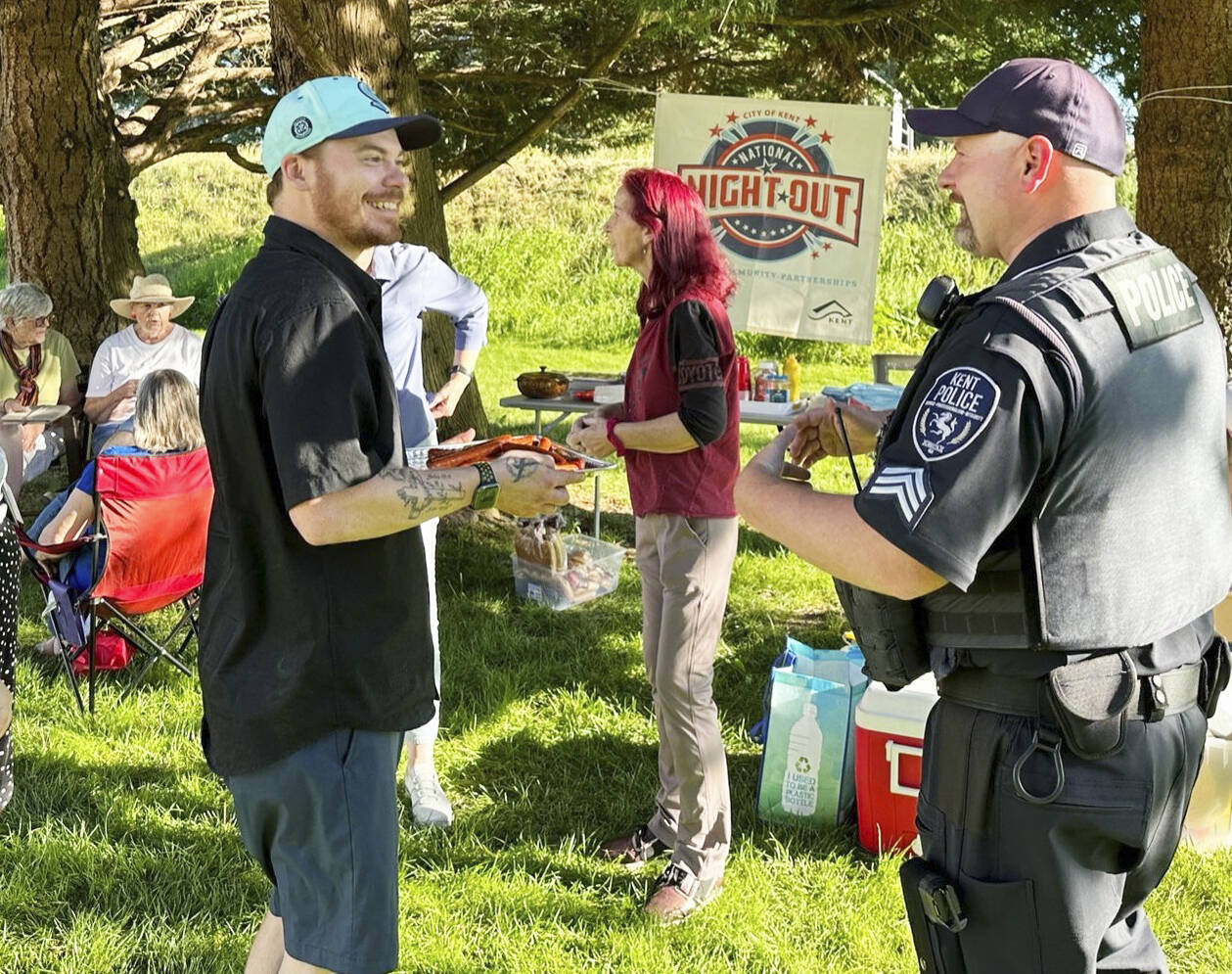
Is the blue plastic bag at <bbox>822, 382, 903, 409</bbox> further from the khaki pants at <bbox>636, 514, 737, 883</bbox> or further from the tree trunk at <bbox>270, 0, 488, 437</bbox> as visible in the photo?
the tree trunk at <bbox>270, 0, 488, 437</bbox>

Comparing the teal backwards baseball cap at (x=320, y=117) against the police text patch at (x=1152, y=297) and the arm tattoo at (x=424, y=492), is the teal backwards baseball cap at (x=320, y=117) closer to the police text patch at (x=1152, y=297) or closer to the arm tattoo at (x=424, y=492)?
the arm tattoo at (x=424, y=492)

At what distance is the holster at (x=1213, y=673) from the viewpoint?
2.36 meters

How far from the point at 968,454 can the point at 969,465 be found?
2 cm

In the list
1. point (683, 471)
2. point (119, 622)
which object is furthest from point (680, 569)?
point (119, 622)

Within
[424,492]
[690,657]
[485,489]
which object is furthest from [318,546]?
[690,657]

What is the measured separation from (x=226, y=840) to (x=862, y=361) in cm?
1179

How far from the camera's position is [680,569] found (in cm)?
373

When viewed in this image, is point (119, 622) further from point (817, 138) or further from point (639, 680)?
point (817, 138)

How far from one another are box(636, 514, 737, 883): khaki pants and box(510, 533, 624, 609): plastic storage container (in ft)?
8.89

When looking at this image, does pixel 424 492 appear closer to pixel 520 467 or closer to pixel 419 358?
pixel 520 467

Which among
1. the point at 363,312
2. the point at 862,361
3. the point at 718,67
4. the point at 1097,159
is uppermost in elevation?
the point at 718,67

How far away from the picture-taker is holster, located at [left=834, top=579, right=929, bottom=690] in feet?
7.52

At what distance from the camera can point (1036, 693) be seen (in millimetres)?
2186

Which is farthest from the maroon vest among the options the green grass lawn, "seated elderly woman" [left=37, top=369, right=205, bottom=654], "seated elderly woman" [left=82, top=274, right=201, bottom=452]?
"seated elderly woman" [left=82, top=274, right=201, bottom=452]
